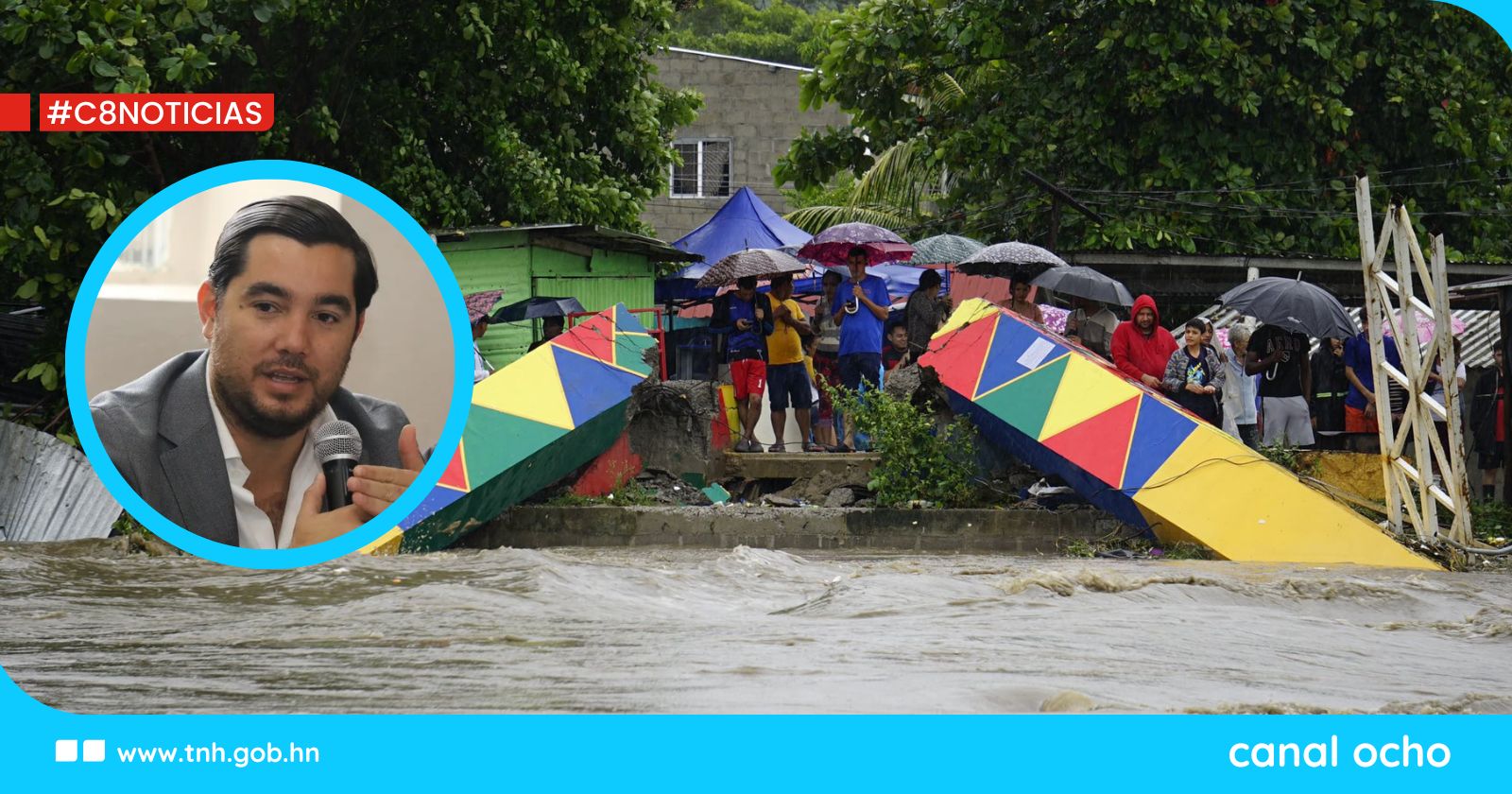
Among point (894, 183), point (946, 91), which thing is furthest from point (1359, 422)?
point (894, 183)

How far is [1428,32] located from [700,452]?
373 inches

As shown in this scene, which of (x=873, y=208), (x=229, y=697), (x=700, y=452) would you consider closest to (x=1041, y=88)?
(x=873, y=208)

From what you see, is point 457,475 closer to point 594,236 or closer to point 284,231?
point 284,231

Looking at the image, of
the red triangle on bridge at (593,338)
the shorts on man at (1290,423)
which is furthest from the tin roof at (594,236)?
the shorts on man at (1290,423)

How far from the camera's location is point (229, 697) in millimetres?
4254

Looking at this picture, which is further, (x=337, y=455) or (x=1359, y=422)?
→ (x=1359, y=422)

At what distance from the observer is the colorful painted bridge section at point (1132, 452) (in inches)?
336

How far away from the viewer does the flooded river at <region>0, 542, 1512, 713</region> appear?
432 cm

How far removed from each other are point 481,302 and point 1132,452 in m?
6.03

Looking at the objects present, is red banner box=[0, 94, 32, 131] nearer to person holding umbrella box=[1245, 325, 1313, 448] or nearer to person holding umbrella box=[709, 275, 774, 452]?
person holding umbrella box=[709, 275, 774, 452]

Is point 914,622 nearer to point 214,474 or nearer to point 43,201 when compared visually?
point 214,474

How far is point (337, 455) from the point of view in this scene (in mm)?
3447

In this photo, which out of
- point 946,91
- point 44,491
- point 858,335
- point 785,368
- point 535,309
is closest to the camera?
point 44,491

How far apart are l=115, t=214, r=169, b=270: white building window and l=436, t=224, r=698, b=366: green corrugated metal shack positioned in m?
8.85
